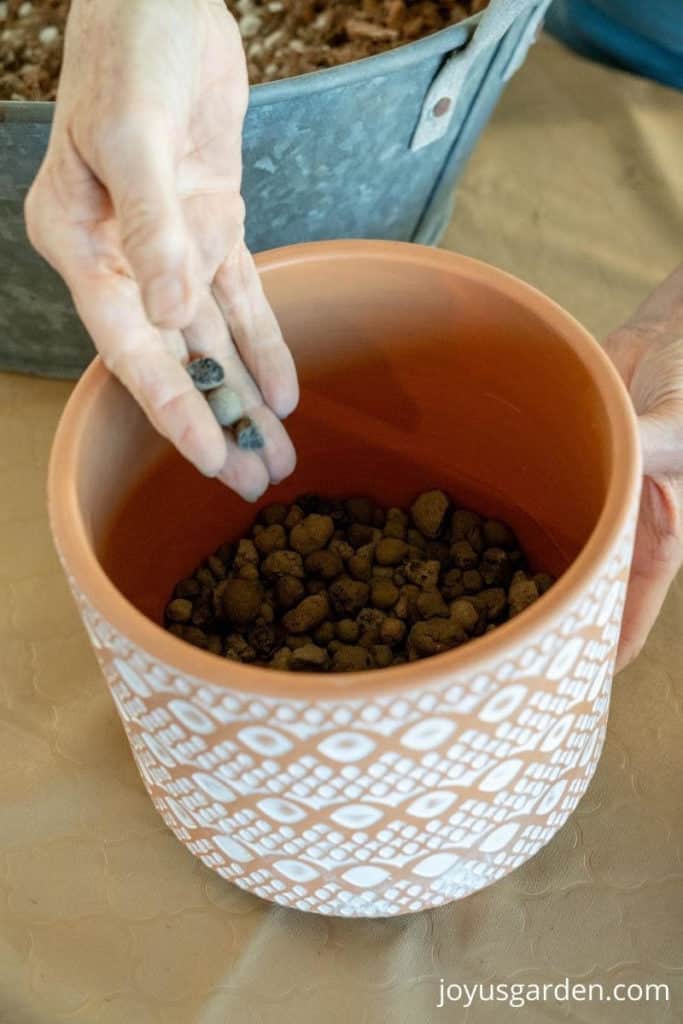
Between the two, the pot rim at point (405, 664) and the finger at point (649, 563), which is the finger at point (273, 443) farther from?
the finger at point (649, 563)

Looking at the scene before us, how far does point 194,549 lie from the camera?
0.55 m

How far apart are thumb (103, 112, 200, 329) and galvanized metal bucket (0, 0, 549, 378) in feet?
0.49

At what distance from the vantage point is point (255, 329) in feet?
1.54

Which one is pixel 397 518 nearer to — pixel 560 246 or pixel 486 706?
pixel 486 706

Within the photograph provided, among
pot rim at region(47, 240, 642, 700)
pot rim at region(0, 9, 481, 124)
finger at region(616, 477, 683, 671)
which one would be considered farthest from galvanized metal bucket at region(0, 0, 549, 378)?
finger at region(616, 477, 683, 671)

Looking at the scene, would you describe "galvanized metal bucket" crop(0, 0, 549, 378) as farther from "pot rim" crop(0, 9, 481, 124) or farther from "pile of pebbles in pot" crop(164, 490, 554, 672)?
"pile of pebbles in pot" crop(164, 490, 554, 672)

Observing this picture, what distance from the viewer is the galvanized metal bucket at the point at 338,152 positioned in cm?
52

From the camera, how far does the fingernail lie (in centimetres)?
36

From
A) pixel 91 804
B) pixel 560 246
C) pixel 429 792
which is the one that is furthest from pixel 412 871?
pixel 560 246

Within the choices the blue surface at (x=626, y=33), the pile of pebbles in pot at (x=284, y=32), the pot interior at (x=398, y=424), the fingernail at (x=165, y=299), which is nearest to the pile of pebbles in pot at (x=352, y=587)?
the pot interior at (x=398, y=424)

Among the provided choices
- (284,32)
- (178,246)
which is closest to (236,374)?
(178,246)

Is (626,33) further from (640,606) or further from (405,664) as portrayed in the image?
A: (405,664)

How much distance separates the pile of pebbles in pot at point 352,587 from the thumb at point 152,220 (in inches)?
6.7

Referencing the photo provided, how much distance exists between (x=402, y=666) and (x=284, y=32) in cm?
53
